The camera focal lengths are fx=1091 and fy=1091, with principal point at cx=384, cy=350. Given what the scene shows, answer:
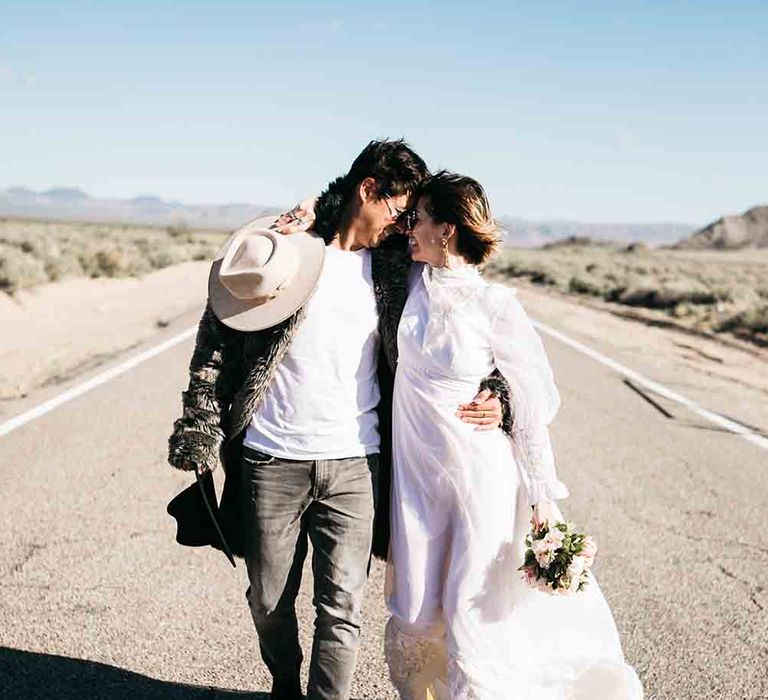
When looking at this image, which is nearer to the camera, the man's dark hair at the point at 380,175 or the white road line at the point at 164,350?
the man's dark hair at the point at 380,175

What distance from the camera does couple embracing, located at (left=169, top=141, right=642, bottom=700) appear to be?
348 cm

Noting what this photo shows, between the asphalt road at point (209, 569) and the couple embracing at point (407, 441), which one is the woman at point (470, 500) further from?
Answer: the asphalt road at point (209, 569)

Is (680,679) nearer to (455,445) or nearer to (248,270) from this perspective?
(455,445)

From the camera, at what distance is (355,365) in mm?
3572

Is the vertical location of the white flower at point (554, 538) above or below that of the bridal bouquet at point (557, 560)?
above

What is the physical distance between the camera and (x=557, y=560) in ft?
10.9

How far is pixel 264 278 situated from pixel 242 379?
39 cm

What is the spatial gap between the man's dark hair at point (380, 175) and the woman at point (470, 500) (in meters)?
0.08

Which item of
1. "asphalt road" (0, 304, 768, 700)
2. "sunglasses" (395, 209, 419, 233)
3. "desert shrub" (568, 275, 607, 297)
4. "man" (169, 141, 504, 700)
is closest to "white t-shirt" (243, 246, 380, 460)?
"man" (169, 141, 504, 700)

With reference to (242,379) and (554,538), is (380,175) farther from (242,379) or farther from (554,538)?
(554,538)

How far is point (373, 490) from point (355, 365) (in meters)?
0.43

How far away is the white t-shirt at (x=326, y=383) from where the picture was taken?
3512mm

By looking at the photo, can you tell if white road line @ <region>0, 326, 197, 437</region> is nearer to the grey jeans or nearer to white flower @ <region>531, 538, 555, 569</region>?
the grey jeans

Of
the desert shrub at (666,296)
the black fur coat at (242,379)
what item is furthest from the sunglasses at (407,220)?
the desert shrub at (666,296)
